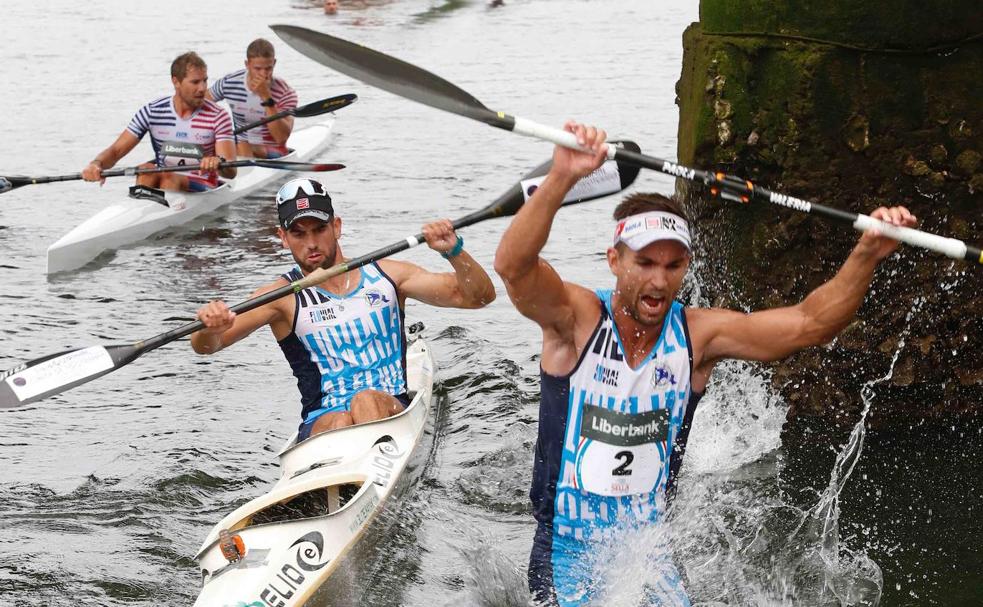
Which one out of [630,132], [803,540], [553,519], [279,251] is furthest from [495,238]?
[553,519]

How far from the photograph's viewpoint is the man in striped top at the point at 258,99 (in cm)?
1334

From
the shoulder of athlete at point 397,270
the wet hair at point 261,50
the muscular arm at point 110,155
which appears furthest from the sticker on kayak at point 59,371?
the wet hair at point 261,50

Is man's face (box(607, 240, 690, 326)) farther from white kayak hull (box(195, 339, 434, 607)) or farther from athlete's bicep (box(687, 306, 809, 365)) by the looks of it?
white kayak hull (box(195, 339, 434, 607))

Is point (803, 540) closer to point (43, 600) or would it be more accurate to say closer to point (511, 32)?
point (43, 600)

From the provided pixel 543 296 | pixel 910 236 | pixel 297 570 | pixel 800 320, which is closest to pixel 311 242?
pixel 297 570

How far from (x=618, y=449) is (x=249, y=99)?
10360 mm

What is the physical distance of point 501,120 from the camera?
4.31m

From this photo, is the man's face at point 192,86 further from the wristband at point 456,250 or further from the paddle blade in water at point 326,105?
the wristband at point 456,250

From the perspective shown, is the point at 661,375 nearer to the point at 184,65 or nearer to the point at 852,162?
the point at 852,162

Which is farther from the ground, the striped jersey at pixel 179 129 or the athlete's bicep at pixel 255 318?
Answer: the athlete's bicep at pixel 255 318

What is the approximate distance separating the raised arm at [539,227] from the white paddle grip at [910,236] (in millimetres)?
917

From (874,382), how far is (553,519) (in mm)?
3091

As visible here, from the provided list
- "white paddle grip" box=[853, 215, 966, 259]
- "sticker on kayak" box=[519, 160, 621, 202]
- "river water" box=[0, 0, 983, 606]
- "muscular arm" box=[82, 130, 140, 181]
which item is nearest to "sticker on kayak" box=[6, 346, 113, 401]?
"river water" box=[0, 0, 983, 606]

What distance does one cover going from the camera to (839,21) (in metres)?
6.23
